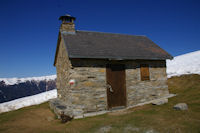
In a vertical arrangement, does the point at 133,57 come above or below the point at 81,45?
below

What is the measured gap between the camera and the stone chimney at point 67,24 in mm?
12094

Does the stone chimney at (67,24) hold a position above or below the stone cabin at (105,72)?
above

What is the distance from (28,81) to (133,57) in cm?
13739

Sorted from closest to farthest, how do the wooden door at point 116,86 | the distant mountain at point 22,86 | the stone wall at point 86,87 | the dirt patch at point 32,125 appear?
the dirt patch at point 32,125
the stone wall at point 86,87
the wooden door at point 116,86
the distant mountain at point 22,86

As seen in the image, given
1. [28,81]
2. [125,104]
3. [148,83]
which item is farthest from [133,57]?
[28,81]

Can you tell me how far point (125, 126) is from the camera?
668 centimetres

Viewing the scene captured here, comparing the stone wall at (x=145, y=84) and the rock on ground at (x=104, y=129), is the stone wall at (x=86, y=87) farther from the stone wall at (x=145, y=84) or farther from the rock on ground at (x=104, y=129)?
the rock on ground at (x=104, y=129)

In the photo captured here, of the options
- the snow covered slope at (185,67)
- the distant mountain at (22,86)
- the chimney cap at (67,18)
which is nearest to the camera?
the chimney cap at (67,18)

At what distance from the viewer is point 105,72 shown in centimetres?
1016

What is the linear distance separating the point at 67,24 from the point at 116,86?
6.67m

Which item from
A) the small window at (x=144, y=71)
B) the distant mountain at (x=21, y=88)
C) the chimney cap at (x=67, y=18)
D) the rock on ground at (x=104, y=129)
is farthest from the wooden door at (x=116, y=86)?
the distant mountain at (x=21, y=88)

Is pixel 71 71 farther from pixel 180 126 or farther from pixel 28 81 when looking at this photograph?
pixel 28 81

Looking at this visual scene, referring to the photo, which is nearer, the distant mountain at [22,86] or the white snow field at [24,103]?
the white snow field at [24,103]

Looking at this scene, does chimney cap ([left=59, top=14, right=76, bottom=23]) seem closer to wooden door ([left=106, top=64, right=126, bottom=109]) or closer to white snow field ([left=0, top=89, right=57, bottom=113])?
wooden door ([left=106, top=64, right=126, bottom=109])
